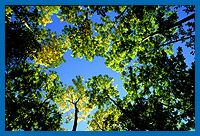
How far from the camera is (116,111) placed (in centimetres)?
1237

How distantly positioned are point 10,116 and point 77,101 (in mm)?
8257

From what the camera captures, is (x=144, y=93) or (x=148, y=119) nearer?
(x=148, y=119)

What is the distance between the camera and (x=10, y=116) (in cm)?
710

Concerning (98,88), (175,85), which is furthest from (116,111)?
(175,85)

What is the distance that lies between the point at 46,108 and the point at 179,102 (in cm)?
1070

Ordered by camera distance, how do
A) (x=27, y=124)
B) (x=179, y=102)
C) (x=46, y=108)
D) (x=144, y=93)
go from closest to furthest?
(x=27, y=124) < (x=179, y=102) < (x=46, y=108) < (x=144, y=93)

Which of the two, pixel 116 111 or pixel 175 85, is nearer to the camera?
pixel 175 85

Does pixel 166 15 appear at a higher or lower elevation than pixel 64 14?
higher

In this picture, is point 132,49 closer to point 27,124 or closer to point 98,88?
point 98,88

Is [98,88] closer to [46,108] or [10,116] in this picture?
[46,108]

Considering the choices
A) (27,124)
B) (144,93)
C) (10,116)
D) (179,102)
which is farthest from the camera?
(144,93)

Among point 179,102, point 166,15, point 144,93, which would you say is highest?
point 166,15

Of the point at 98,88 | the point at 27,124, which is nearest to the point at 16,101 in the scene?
the point at 27,124

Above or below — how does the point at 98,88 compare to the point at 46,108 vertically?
above
